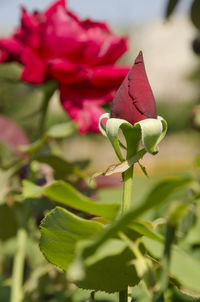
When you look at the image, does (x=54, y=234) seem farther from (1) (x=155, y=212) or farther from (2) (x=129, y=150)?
(1) (x=155, y=212)

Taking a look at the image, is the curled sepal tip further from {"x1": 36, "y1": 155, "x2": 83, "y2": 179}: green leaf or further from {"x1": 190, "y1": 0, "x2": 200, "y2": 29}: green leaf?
{"x1": 190, "y1": 0, "x2": 200, "y2": 29}: green leaf

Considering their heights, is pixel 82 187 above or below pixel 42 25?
below

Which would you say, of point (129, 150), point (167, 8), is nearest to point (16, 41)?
point (167, 8)

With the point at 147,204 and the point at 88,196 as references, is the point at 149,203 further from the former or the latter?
the point at 88,196

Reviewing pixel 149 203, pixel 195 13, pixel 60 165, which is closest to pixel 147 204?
pixel 149 203

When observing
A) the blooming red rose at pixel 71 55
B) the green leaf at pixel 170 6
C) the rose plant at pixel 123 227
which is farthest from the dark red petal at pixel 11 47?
the rose plant at pixel 123 227

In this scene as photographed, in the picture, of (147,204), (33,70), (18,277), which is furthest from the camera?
(33,70)
